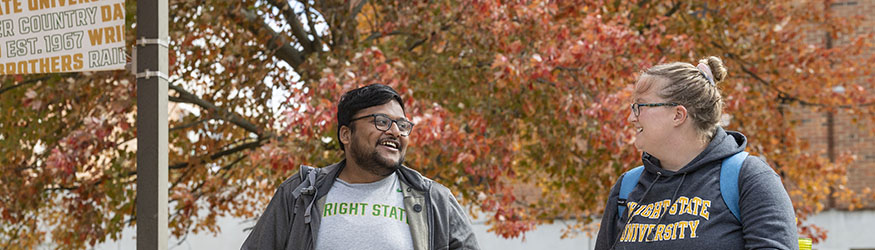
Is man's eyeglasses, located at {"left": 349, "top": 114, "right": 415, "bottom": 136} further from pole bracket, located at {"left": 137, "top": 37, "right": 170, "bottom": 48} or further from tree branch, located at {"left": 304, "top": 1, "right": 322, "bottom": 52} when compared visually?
tree branch, located at {"left": 304, "top": 1, "right": 322, "bottom": 52}

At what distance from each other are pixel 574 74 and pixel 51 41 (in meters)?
4.90

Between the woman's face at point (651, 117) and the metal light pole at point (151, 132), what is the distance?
86.2 inches

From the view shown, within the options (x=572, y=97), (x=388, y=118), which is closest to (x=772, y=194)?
(x=388, y=118)

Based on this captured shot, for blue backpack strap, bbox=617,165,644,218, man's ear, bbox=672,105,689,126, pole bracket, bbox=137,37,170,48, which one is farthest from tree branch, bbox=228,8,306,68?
man's ear, bbox=672,105,689,126

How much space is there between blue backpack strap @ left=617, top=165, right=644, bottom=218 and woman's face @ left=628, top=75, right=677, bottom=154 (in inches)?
6.1

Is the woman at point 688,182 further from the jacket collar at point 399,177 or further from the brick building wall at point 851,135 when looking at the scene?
the brick building wall at point 851,135

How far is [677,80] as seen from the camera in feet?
9.43

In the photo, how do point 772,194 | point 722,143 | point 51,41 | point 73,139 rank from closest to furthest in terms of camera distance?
1. point 772,194
2. point 722,143
3. point 51,41
4. point 73,139

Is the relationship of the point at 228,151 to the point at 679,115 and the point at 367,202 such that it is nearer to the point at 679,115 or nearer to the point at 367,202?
the point at 367,202

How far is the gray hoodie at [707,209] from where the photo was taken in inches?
103

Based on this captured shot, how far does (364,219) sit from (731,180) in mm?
1288

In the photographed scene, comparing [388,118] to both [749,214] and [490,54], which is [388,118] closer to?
[749,214]

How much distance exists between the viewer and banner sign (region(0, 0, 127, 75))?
4258 mm

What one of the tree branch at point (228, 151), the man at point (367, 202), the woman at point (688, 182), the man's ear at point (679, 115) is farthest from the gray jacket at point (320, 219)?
the tree branch at point (228, 151)
